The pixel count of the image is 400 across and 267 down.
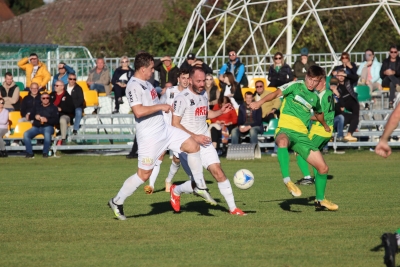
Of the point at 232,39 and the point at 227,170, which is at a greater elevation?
the point at 232,39

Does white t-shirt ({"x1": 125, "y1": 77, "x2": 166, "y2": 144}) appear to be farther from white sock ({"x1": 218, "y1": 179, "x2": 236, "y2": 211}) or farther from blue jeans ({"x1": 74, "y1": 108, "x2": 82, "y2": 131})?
blue jeans ({"x1": 74, "y1": 108, "x2": 82, "y2": 131})

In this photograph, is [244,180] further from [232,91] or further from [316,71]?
[232,91]

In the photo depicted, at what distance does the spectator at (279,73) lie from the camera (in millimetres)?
21734

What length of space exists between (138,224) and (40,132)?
11791mm

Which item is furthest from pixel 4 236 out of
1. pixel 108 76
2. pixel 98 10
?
pixel 98 10

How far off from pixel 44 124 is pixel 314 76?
11.4m

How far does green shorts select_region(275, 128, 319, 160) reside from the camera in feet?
35.2

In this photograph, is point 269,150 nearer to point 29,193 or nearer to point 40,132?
point 40,132

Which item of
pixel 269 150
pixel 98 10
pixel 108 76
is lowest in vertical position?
pixel 269 150

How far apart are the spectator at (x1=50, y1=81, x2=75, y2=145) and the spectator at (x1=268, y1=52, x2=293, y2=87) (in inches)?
212

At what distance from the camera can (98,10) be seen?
68.6m

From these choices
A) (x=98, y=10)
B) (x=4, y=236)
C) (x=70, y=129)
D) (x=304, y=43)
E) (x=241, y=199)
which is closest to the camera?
(x=4, y=236)

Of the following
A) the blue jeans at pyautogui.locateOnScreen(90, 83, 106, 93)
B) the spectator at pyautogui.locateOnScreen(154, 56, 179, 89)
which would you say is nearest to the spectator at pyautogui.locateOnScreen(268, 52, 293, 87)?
the spectator at pyautogui.locateOnScreen(154, 56, 179, 89)

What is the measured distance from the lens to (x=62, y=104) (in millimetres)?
21203
